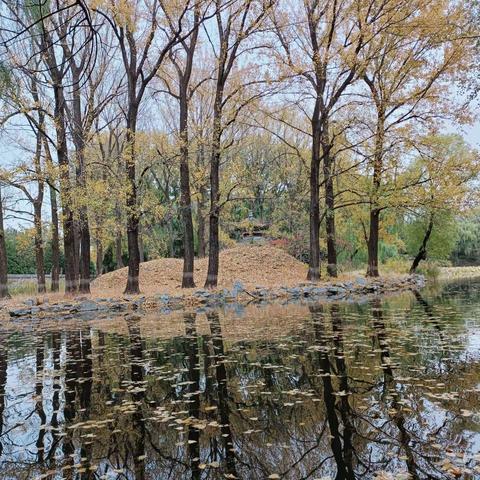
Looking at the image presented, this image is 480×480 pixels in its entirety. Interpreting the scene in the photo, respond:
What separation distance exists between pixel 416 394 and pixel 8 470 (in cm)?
328

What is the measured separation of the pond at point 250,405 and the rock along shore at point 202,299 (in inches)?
190

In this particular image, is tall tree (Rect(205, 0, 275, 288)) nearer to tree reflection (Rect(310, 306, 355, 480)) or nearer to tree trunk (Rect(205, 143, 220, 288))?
tree trunk (Rect(205, 143, 220, 288))

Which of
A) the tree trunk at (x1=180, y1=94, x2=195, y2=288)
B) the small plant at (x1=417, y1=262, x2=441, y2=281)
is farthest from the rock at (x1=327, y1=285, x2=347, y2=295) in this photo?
the small plant at (x1=417, y1=262, x2=441, y2=281)

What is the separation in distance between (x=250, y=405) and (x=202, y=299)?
33.9 ft

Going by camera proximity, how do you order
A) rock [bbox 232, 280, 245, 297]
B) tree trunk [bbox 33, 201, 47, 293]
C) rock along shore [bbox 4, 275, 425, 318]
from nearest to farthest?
rock along shore [bbox 4, 275, 425, 318]
rock [bbox 232, 280, 245, 297]
tree trunk [bbox 33, 201, 47, 293]

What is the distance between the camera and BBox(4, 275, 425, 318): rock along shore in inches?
504

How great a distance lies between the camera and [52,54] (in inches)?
592

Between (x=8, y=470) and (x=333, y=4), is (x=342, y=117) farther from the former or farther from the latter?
(x=8, y=470)

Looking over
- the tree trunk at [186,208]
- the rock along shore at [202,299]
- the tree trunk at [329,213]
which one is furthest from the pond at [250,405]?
the tree trunk at [329,213]

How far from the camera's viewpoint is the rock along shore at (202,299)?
42.0 ft

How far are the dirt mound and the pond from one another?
446 inches

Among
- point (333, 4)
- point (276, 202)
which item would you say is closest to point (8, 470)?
point (333, 4)

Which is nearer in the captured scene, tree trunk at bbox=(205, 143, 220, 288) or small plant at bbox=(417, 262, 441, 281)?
tree trunk at bbox=(205, 143, 220, 288)

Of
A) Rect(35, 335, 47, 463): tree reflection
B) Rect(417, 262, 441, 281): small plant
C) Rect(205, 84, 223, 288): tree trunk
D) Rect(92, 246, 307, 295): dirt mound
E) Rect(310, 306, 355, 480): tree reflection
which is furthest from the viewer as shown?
Rect(417, 262, 441, 281): small plant
